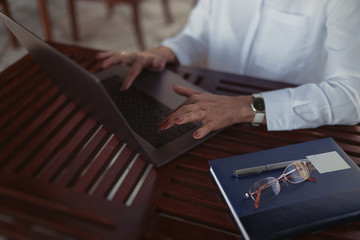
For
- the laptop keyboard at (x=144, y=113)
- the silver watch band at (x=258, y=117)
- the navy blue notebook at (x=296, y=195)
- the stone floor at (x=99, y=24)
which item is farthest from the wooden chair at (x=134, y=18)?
the navy blue notebook at (x=296, y=195)

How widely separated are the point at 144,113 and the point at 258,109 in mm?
323

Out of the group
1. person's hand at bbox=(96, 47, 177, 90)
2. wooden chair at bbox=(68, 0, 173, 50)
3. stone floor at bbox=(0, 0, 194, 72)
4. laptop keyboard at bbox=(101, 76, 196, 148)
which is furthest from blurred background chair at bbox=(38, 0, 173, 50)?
laptop keyboard at bbox=(101, 76, 196, 148)

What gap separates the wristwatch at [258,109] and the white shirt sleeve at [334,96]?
14 millimetres

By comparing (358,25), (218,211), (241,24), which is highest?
(358,25)

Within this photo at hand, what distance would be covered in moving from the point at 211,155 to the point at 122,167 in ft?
0.73

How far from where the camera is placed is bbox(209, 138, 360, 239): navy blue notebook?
22.8 inches

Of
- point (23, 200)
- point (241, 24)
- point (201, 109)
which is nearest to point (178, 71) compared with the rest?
point (201, 109)

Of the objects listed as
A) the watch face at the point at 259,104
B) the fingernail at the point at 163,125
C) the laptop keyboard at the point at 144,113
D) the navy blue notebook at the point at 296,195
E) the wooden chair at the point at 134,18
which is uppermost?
the watch face at the point at 259,104

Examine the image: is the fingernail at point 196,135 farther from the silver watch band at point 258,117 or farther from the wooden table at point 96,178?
the silver watch band at point 258,117

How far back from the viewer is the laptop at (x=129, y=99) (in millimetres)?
621

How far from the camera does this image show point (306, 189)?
65cm

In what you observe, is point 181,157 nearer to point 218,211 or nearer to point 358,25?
point 218,211

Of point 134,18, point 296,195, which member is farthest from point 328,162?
point 134,18

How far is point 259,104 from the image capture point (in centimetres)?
86
